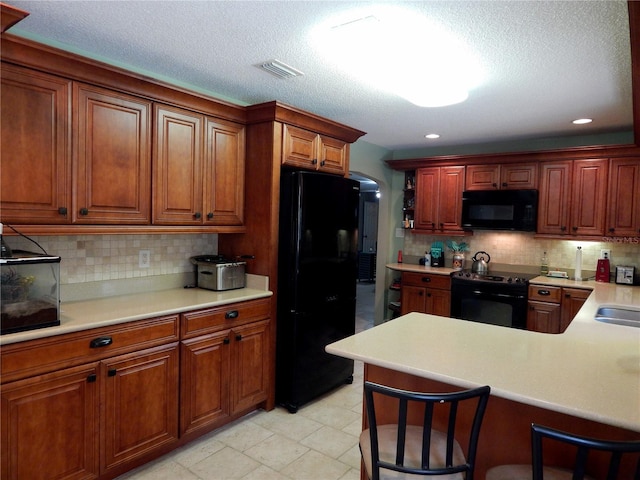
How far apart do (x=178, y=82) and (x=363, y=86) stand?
1343mm

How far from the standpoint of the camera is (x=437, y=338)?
197 centimetres

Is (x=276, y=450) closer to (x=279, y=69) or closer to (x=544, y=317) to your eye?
(x=279, y=69)

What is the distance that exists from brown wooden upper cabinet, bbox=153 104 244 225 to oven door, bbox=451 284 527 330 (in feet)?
8.58

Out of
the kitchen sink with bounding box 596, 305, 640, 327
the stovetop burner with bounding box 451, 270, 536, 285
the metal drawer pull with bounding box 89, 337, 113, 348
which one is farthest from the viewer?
the stovetop burner with bounding box 451, 270, 536, 285

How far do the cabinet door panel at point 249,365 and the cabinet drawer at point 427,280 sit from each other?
2.30 m

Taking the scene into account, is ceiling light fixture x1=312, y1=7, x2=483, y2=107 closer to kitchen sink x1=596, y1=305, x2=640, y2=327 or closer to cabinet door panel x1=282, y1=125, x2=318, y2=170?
cabinet door panel x1=282, y1=125, x2=318, y2=170

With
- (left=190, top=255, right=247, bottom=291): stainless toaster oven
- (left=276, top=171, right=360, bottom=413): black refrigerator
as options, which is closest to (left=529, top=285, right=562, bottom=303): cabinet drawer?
(left=276, top=171, right=360, bottom=413): black refrigerator

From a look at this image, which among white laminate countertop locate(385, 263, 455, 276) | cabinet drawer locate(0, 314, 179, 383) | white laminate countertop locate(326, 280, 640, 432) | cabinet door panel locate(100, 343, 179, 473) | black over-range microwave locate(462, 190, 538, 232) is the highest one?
black over-range microwave locate(462, 190, 538, 232)

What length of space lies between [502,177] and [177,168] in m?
3.44

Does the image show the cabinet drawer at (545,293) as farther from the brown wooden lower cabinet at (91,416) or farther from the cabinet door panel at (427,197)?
the brown wooden lower cabinet at (91,416)

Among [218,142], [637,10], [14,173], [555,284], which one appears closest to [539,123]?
[555,284]

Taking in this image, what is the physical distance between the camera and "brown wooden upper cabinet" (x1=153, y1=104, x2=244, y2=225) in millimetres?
2627

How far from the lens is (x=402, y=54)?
2.37 m

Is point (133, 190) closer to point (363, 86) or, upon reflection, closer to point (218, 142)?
point (218, 142)
